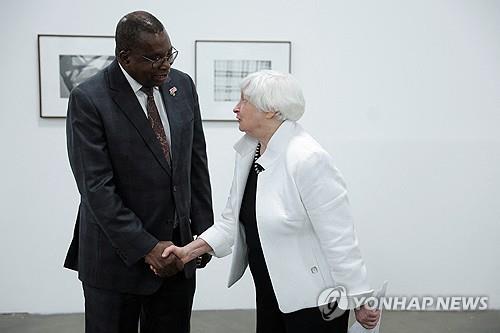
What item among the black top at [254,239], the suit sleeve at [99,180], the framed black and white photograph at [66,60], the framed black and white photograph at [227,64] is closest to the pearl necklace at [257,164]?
the black top at [254,239]

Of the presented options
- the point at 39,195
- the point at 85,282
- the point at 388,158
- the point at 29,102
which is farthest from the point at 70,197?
the point at 388,158

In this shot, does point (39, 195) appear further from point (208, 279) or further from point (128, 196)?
point (128, 196)

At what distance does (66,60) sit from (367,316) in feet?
7.98

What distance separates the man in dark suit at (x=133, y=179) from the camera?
1929 millimetres

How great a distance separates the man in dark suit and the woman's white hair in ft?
1.04

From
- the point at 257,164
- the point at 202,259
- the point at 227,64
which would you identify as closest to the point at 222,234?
the point at 202,259

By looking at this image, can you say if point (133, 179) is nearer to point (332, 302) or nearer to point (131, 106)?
point (131, 106)

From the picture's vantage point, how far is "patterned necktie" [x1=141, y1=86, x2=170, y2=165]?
6.70ft

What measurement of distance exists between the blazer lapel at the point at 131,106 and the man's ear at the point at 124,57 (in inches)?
1.8

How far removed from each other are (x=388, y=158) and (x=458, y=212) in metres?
0.61

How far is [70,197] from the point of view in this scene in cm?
362

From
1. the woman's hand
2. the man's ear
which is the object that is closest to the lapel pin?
the man's ear

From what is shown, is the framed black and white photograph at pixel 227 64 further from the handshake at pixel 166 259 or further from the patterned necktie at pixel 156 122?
the handshake at pixel 166 259

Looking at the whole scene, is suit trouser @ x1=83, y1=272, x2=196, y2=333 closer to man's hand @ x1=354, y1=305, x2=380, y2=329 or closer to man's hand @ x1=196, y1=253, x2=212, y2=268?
man's hand @ x1=196, y1=253, x2=212, y2=268
